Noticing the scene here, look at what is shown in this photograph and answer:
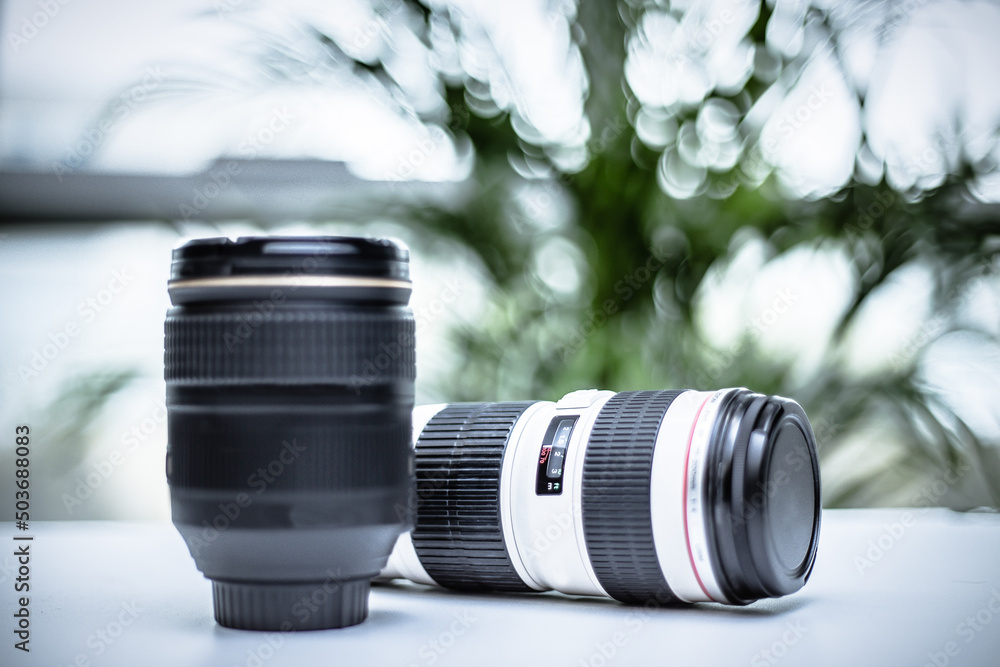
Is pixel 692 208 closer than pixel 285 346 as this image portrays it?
No

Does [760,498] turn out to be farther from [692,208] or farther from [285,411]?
[692,208]

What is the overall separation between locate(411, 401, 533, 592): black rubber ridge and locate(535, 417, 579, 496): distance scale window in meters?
0.03

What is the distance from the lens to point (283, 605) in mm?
585

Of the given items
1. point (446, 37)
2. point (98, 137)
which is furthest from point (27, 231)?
point (446, 37)

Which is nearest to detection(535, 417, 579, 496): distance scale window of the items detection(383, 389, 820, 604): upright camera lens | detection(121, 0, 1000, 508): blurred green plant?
detection(383, 389, 820, 604): upright camera lens

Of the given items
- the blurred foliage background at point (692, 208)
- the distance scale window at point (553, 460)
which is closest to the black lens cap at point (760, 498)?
the distance scale window at point (553, 460)

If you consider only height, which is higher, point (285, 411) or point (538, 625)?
point (285, 411)

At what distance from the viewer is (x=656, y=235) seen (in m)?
1.22

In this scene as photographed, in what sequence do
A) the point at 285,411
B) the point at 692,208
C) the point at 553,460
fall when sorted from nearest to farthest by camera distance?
the point at 285,411 < the point at 553,460 < the point at 692,208

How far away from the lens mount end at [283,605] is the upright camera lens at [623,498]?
76 mm

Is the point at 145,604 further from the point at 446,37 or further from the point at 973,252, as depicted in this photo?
the point at 973,252

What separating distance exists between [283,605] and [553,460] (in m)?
0.19

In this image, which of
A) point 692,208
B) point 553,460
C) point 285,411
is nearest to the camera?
point 285,411

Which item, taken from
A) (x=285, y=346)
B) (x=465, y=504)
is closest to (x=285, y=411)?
(x=285, y=346)
